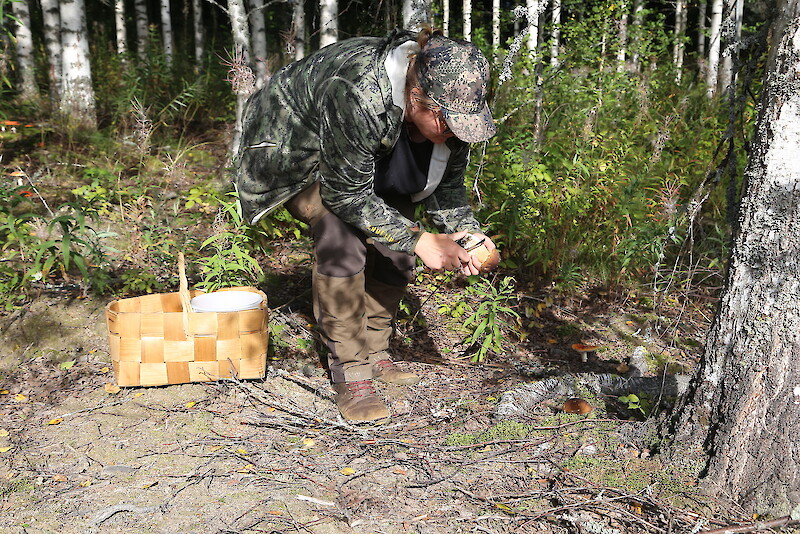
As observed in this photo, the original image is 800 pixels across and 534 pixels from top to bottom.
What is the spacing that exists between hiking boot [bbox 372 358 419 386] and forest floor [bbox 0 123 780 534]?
0.19 feet

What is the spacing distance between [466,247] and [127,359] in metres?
1.58

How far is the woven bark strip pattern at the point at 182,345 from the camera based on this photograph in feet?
9.30

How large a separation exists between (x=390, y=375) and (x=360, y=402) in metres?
0.42

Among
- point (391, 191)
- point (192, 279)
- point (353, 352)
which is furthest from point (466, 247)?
point (192, 279)

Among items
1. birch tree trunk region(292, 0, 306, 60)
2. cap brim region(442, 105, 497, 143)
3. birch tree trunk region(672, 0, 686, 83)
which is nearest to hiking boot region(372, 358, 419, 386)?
cap brim region(442, 105, 497, 143)

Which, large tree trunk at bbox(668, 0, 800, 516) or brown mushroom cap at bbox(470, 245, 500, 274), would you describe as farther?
brown mushroom cap at bbox(470, 245, 500, 274)

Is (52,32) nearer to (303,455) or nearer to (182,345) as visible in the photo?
(182,345)

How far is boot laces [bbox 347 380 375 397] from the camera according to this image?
2.85 m

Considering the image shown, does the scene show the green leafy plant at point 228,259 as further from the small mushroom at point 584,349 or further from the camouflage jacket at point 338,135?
the small mushroom at point 584,349

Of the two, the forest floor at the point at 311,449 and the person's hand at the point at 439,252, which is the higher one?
the person's hand at the point at 439,252

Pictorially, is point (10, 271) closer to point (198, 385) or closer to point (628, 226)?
point (198, 385)

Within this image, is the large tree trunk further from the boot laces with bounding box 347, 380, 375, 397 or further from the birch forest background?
the boot laces with bounding box 347, 380, 375, 397

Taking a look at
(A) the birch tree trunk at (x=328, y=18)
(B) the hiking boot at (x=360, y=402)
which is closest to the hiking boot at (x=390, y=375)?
(B) the hiking boot at (x=360, y=402)

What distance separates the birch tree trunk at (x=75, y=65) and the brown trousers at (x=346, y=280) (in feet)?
14.6
